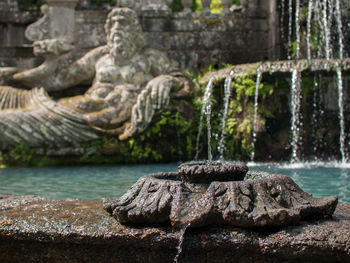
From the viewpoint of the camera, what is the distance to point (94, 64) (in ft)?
25.5

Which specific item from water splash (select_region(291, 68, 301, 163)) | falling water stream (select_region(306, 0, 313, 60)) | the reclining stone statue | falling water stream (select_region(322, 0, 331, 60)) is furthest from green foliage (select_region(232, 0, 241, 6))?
water splash (select_region(291, 68, 301, 163))

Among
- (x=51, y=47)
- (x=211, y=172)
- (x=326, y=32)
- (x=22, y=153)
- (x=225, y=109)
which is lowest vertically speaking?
(x=22, y=153)

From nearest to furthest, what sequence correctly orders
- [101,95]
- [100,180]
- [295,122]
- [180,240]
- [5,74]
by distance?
[180,240], [100,180], [295,122], [101,95], [5,74]

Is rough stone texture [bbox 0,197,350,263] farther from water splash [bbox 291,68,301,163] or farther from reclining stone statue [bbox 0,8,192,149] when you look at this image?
water splash [bbox 291,68,301,163]

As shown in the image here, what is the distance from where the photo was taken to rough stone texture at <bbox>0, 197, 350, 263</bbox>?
1.88m

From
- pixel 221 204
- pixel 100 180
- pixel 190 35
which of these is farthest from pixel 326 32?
pixel 221 204

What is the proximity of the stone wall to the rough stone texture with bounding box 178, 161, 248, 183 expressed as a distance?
6.67 metres

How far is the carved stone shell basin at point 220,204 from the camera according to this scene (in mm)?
1949

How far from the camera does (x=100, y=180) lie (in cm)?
514

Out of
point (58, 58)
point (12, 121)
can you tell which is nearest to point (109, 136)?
point (12, 121)

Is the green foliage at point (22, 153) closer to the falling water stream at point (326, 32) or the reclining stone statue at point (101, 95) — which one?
the reclining stone statue at point (101, 95)

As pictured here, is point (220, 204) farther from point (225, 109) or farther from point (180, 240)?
point (225, 109)

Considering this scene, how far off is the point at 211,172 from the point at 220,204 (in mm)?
228

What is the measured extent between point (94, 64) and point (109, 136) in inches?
61.3
